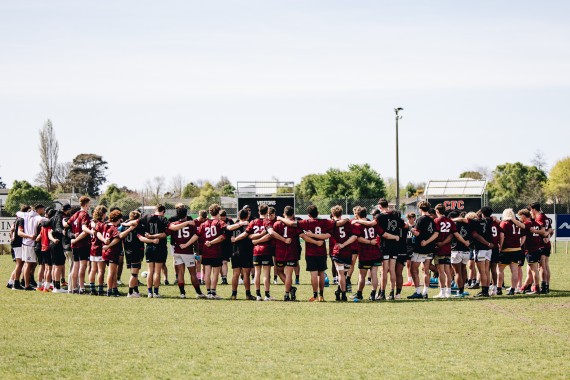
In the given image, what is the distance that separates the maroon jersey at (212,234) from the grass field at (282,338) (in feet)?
3.55

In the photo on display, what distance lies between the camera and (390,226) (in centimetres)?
1634

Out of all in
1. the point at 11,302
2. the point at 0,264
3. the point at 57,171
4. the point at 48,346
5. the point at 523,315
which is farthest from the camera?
the point at 57,171

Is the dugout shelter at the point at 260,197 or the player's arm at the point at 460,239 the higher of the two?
the dugout shelter at the point at 260,197

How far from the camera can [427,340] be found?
1115 cm

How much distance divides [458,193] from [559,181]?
55792 millimetres

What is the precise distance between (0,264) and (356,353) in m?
21.2

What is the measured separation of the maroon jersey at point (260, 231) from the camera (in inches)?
646

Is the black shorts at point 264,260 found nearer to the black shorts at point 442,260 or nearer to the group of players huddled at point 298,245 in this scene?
the group of players huddled at point 298,245

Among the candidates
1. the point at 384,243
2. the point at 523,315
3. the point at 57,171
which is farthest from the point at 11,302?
the point at 57,171

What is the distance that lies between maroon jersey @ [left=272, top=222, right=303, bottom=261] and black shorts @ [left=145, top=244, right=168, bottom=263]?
8.12 ft

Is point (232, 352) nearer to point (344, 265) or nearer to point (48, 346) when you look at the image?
point (48, 346)

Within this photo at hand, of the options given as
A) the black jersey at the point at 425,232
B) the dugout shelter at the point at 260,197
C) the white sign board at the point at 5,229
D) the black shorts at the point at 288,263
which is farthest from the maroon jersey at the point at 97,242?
the white sign board at the point at 5,229

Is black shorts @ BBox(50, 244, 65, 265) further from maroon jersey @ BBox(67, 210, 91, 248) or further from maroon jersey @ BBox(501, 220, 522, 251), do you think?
maroon jersey @ BBox(501, 220, 522, 251)

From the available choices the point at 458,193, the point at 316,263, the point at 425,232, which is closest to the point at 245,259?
the point at 316,263
